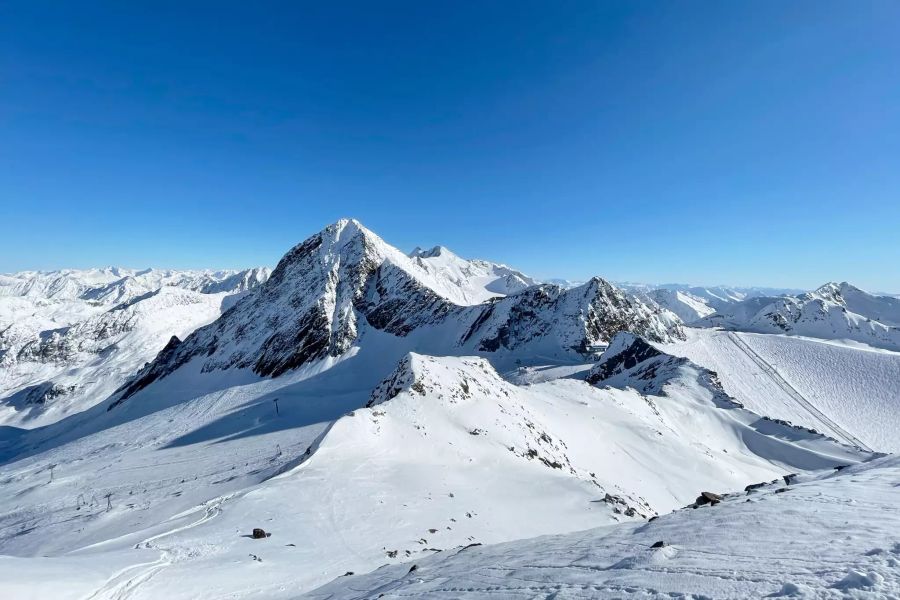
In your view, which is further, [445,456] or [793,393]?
[793,393]

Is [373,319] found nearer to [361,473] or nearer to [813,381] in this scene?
[361,473]

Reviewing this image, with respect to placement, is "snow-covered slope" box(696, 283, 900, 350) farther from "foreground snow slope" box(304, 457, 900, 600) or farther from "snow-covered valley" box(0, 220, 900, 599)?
"foreground snow slope" box(304, 457, 900, 600)

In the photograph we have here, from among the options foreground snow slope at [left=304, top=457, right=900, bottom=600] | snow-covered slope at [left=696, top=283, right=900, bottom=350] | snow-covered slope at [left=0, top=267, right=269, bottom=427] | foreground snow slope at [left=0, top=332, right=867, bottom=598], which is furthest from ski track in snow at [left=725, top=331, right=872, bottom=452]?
snow-covered slope at [left=0, top=267, right=269, bottom=427]

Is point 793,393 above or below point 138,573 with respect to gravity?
below

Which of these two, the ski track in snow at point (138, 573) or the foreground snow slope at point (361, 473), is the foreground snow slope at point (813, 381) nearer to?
the foreground snow slope at point (361, 473)

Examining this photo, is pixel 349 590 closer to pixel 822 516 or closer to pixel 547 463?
pixel 822 516

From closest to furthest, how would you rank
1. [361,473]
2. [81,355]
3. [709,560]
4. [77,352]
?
[709,560]
[361,473]
[81,355]
[77,352]

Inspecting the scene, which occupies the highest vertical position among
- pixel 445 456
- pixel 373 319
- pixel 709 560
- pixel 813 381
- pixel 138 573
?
pixel 373 319

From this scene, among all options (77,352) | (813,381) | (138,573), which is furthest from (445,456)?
(77,352)
